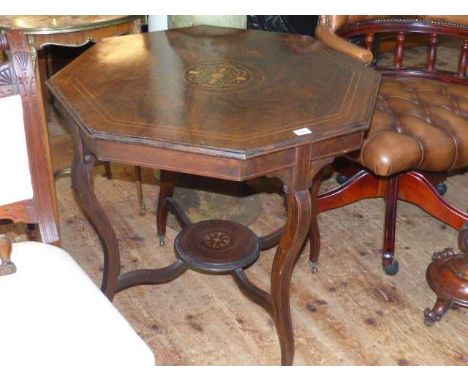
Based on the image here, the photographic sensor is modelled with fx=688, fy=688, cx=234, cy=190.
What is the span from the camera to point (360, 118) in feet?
5.84

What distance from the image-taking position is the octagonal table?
167 cm

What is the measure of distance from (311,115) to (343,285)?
95 cm

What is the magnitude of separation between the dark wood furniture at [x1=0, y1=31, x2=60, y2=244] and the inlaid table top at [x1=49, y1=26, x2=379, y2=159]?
12 centimetres

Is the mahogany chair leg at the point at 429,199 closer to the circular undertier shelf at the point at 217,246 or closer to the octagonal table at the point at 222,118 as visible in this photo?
the octagonal table at the point at 222,118

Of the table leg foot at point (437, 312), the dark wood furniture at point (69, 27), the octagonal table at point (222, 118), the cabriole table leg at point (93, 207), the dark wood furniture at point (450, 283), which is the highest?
the dark wood furniture at point (69, 27)

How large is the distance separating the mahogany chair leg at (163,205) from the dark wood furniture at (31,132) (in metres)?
0.83

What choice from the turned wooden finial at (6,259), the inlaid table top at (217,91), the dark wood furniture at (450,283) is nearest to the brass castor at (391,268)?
the dark wood furniture at (450,283)

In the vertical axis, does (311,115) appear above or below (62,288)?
above

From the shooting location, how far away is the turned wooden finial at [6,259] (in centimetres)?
165

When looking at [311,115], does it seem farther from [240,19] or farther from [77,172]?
[240,19]

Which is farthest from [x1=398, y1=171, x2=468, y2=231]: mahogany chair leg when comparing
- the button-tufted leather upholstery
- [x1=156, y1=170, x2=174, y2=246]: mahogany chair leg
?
[x1=156, y1=170, x2=174, y2=246]: mahogany chair leg

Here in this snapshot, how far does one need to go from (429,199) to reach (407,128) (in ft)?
1.46

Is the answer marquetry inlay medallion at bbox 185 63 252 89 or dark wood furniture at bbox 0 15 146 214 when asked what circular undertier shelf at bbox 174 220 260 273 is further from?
dark wood furniture at bbox 0 15 146 214

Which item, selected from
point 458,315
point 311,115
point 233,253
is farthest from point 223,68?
point 458,315
